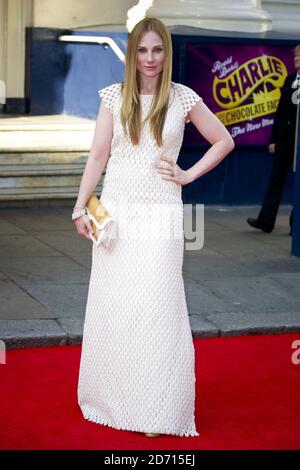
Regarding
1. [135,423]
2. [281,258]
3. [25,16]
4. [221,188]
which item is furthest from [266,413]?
[25,16]

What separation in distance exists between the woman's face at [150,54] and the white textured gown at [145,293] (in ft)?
0.47

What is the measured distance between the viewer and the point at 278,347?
768cm

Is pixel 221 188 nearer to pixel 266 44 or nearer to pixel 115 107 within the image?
pixel 266 44

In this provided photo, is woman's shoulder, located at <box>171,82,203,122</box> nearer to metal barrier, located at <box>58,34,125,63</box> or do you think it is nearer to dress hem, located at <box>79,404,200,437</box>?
dress hem, located at <box>79,404,200,437</box>

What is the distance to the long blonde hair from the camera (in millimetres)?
5652

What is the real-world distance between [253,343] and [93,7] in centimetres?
903

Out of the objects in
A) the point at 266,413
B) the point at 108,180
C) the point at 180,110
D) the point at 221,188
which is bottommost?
the point at 221,188

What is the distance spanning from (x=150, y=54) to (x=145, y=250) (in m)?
0.95

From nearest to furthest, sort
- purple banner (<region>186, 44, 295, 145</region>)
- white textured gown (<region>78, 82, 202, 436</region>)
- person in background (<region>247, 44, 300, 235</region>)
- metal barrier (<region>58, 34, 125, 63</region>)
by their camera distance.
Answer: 1. white textured gown (<region>78, 82, 202, 436</region>)
2. person in background (<region>247, 44, 300, 235</region>)
3. purple banner (<region>186, 44, 295, 145</region>)
4. metal barrier (<region>58, 34, 125, 63</region>)

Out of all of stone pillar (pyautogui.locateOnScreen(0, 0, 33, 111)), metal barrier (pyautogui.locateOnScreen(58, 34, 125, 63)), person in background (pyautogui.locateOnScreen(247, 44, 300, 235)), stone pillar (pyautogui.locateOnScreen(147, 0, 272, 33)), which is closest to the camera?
person in background (pyautogui.locateOnScreen(247, 44, 300, 235))

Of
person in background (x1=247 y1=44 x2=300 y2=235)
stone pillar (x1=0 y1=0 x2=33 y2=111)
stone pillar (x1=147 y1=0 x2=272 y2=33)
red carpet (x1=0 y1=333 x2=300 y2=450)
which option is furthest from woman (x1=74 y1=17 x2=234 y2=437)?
stone pillar (x1=0 y1=0 x2=33 y2=111)

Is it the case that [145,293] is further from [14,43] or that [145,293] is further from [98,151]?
[14,43]

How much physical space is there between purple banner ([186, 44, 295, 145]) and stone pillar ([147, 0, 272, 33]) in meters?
0.95

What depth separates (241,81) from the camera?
13.3m
